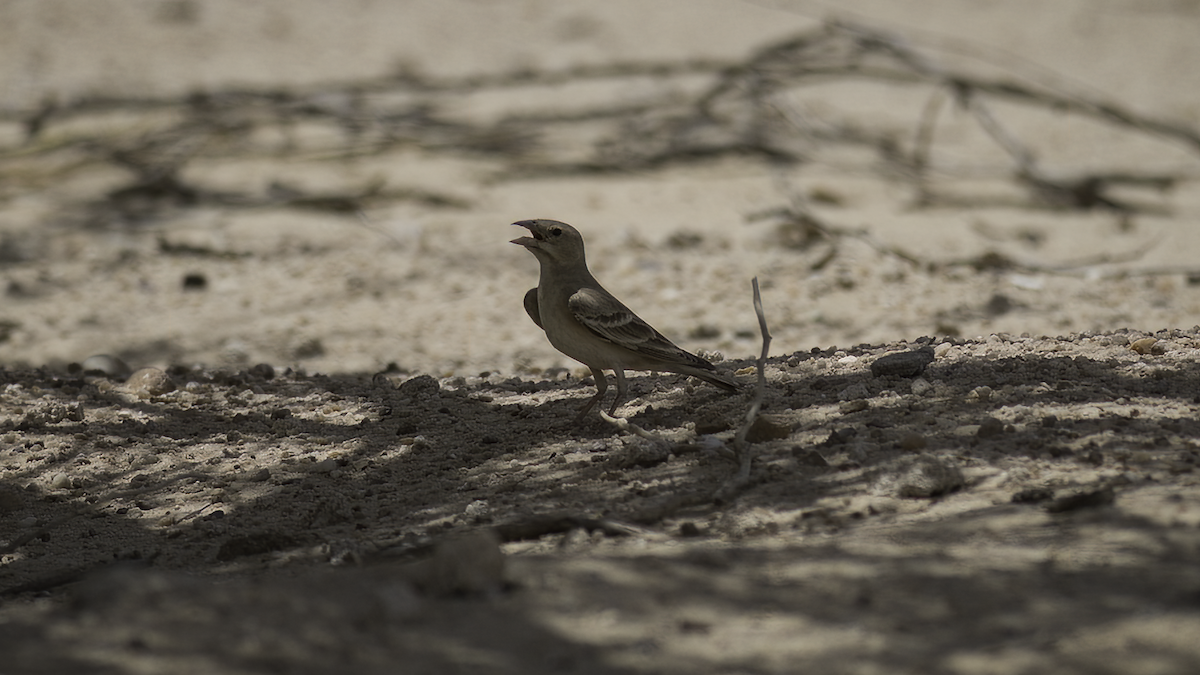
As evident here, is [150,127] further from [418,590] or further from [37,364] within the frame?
[418,590]

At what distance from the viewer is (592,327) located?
14.0 feet

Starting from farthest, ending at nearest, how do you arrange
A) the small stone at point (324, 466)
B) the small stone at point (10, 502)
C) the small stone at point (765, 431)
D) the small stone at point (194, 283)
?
the small stone at point (194, 283) → the small stone at point (324, 466) → the small stone at point (10, 502) → the small stone at point (765, 431)

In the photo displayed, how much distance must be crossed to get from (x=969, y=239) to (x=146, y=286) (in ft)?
20.2

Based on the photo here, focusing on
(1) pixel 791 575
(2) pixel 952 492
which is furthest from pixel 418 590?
(2) pixel 952 492

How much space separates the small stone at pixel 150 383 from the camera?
17.6ft

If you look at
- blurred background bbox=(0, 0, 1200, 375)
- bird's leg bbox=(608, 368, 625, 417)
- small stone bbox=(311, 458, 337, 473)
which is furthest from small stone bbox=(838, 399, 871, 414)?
blurred background bbox=(0, 0, 1200, 375)

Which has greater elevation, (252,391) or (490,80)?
(490,80)

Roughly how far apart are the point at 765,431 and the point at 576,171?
620 cm

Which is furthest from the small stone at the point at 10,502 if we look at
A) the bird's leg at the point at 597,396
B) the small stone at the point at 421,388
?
the bird's leg at the point at 597,396

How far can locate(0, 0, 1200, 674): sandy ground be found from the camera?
2.42 metres

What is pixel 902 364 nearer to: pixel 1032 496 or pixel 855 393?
pixel 855 393

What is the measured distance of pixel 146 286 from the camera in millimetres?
7781

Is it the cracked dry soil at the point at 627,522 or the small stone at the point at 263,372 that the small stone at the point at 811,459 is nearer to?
the cracked dry soil at the point at 627,522

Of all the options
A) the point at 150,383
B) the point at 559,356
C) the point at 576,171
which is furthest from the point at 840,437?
the point at 576,171
